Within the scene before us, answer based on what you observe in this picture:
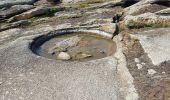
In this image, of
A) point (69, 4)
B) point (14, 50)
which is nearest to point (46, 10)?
point (69, 4)

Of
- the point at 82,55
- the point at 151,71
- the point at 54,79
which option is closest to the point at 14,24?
the point at 82,55

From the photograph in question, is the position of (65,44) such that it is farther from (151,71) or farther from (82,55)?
(151,71)

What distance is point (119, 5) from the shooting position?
18688mm

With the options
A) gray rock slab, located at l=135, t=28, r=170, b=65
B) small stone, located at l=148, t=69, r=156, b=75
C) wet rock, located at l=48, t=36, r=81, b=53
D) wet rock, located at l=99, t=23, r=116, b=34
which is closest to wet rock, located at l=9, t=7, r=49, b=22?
wet rock, located at l=48, t=36, r=81, b=53

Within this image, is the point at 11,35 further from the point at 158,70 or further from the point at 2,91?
the point at 158,70

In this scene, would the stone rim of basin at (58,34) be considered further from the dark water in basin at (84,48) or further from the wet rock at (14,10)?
the wet rock at (14,10)

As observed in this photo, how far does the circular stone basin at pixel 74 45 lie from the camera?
42.8ft

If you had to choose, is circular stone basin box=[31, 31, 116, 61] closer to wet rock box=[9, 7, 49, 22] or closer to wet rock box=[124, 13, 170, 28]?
wet rock box=[124, 13, 170, 28]

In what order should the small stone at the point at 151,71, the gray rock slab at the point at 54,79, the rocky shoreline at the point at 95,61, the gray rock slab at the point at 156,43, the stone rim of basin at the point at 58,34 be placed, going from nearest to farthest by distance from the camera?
the gray rock slab at the point at 54,79 < the rocky shoreline at the point at 95,61 < the small stone at the point at 151,71 < the gray rock slab at the point at 156,43 < the stone rim of basin at the point at 58,34

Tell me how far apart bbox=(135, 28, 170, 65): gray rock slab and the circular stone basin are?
4.18ft

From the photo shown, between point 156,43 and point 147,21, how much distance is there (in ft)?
8.15

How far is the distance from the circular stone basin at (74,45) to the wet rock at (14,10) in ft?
13.9

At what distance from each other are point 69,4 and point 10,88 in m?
11.0

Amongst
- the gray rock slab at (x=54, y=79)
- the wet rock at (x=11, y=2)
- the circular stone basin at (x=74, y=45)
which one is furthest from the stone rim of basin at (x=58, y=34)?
the wet rock at (x=11, y=2)
